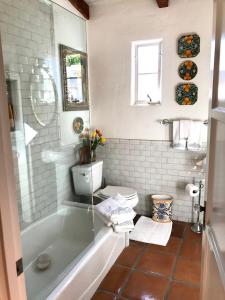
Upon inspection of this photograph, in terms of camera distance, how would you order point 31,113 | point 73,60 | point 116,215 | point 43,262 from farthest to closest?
→ point 73,60 → point 31,113 → point 116,215 → point 43,262

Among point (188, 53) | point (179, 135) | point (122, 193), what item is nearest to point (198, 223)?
point (122, 193)

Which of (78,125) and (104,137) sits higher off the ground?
(78,125)

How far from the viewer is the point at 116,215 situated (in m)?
2.56

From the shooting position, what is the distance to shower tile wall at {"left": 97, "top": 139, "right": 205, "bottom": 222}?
3.32 metres

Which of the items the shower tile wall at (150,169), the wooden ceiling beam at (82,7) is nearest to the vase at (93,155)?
the shower tile wall at (150,169)

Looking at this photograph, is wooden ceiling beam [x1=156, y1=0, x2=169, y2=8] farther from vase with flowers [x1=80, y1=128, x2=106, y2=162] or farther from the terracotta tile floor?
the terracotta tile floor

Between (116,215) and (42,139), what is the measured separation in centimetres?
117

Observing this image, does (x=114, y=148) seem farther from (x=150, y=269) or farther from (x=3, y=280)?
(x=3, y=280)

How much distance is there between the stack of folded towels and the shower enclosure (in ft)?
0.56

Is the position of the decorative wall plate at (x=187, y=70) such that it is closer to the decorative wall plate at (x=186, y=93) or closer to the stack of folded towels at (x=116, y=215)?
the decorative wall plate at (x=186, y=93)

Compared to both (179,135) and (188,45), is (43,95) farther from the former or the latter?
(188,45)

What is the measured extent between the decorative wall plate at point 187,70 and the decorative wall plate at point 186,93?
0.10 metres

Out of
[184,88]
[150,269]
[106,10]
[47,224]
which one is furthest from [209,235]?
[106,10]

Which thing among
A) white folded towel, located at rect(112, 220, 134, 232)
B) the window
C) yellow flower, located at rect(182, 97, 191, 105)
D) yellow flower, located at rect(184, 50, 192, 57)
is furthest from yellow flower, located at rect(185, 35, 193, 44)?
white folded towel, located at rect(112, 220, 134, 232)
